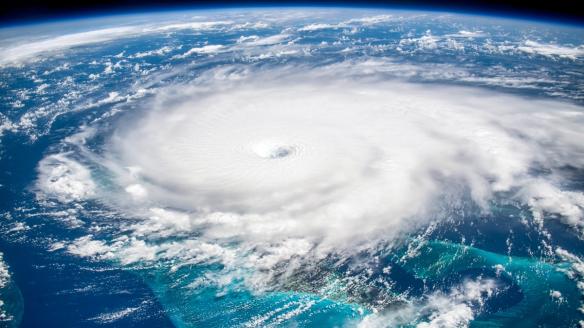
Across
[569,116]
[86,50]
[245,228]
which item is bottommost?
[245,228]

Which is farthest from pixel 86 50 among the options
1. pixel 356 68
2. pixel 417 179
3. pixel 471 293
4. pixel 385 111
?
pixel 471 293

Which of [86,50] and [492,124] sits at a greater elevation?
[86,50]

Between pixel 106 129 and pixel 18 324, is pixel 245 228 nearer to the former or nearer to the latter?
pixel 18 324

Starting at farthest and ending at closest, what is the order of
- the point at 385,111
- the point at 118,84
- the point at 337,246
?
1. the point at 118,84
2. the point at 385,111
3. the point at 337,246

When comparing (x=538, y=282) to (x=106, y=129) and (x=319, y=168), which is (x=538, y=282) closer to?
(x=319, y=168)

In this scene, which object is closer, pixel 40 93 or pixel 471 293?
pixel 471 293

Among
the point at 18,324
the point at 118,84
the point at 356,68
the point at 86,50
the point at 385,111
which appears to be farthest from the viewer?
the point at 86,50
